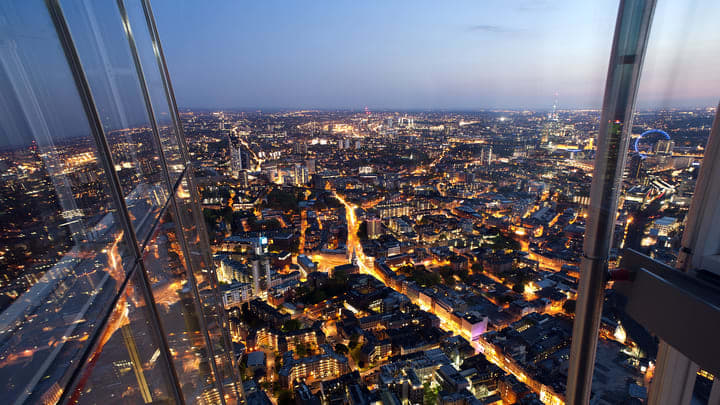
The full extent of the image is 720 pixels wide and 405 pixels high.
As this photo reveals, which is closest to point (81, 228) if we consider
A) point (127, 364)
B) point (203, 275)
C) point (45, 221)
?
point (45, 221)

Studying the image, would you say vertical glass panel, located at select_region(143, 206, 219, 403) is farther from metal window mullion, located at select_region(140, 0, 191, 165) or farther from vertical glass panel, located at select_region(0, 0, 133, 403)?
metal window mullion, located at select_region(140, 0, 191, 165)

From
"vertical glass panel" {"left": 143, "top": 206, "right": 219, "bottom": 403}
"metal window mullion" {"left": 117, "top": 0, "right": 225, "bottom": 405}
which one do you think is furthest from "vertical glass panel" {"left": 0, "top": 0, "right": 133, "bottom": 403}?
"metal window mullion" {"left": 117, "top": 0, "right": 225, "bottom": 405}

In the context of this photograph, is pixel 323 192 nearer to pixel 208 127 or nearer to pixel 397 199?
pixel 397 199

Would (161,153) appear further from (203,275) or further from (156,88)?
(203,275)

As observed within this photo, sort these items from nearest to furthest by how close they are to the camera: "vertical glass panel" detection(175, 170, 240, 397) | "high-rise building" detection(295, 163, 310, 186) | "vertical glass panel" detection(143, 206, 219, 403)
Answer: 1. "vertical glass panel" detection(143, 206, 219, 403)
2. "vertical glass panel" detection(175, 170, 240, 397)
3. "high-rise building" detection(295, 163, 310, 186)

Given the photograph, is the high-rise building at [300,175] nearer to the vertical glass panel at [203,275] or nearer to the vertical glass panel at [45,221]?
the vertical glass panel at [203,275]

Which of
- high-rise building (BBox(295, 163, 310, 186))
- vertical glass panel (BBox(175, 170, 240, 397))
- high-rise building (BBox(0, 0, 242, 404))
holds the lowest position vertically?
high-rise building (BBox(295, 163, 310, 186))

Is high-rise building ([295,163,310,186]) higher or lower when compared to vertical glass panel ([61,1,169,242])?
lower
